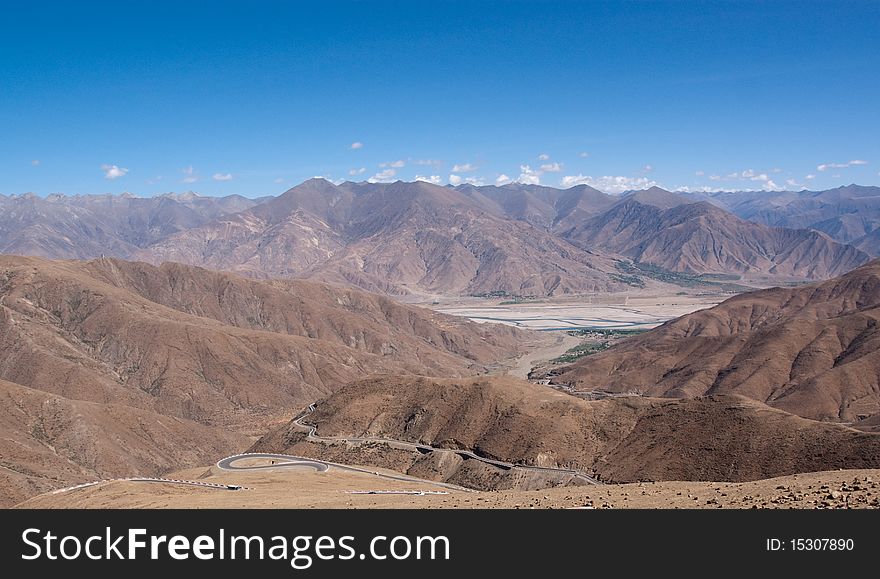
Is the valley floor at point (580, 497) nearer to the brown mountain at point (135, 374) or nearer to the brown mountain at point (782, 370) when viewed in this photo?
the brown mountain at point (135, 374)

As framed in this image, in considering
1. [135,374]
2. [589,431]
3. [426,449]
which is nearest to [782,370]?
[589,431]

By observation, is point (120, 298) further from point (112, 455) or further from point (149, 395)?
point (112, 455)

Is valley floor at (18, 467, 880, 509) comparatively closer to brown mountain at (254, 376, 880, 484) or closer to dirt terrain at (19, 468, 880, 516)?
dirt terrain at (19, 468, 880, 516)

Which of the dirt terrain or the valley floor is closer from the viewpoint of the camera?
the dirt terrain

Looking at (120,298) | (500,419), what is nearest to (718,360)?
(500,419)

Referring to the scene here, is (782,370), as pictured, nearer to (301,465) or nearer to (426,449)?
(426,449)

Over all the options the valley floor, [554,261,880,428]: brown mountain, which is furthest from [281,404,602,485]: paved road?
[554,261,880,428]: brown mountain

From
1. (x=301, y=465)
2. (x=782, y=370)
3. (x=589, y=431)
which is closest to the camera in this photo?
(x=589, y=431)

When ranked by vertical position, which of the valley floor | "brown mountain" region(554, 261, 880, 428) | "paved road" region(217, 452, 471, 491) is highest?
the valley floor

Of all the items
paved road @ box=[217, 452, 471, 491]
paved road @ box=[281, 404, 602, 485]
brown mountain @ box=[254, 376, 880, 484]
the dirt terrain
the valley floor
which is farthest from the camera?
paved road @ box=[217, 452, 471, 491]
